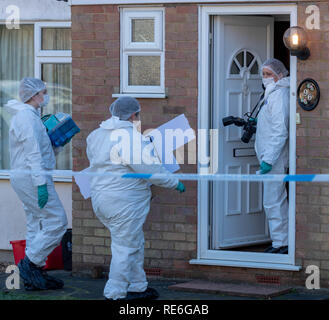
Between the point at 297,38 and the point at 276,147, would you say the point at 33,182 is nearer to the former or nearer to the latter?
the point at 276,147

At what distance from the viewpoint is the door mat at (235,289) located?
920 cm

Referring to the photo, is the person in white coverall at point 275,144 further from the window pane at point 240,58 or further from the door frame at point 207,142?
the window pane at point 240,58

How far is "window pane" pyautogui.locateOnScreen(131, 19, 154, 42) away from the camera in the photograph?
9992mm

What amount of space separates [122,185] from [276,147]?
1.80 metres

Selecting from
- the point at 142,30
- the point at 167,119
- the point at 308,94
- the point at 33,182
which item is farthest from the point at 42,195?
the point at 308,94

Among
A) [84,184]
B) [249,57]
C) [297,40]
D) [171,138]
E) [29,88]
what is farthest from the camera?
[249,57]

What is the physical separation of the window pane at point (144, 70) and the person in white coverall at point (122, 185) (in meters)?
1.17

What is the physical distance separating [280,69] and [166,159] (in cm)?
153

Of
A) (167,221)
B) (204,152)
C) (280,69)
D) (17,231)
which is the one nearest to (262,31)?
(280,69)

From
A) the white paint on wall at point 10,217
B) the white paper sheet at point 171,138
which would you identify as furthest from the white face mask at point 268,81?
the white paint on wall at point 10,217

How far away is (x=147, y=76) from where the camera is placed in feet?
33.0

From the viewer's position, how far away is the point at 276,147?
9.57 m
